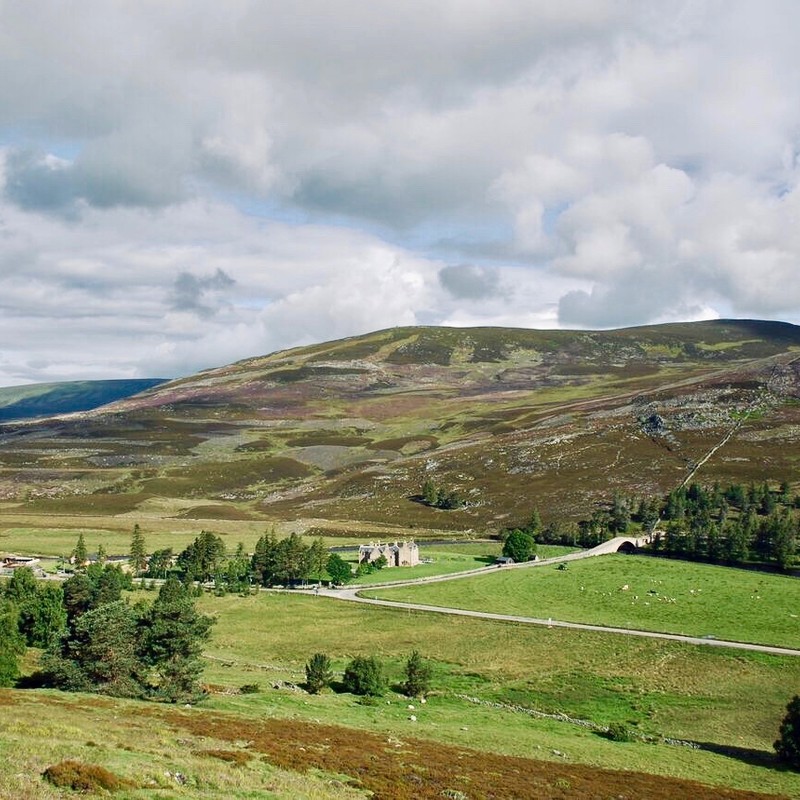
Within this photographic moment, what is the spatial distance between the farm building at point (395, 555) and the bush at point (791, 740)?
81554 millimetres

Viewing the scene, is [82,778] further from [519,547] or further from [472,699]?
[519,547]

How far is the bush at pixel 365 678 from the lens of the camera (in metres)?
59.9

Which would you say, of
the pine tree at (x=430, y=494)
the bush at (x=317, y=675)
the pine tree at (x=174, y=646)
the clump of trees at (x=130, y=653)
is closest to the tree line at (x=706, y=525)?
the pine tree at (x=430, y=494)

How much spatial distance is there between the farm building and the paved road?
12.9 metres

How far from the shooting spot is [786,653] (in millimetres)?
71125

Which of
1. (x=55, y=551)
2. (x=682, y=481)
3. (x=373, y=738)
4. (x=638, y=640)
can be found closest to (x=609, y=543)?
(x=682, y=481)

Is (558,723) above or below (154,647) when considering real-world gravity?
below

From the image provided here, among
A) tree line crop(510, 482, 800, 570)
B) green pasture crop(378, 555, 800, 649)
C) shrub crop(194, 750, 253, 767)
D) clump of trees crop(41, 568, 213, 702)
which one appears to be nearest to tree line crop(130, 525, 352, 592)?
green pasture crop(378, 555, 800, 649)

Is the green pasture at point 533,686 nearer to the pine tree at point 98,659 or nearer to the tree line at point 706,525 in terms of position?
the pine tree at point 98,659

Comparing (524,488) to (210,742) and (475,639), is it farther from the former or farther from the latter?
(210,742)

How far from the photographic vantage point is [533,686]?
64.9m

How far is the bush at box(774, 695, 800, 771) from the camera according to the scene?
156 feet

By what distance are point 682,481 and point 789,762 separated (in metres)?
123

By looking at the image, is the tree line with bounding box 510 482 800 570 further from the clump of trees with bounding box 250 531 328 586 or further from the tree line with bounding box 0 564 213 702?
the tree line with bounding box 0 564 213 702
